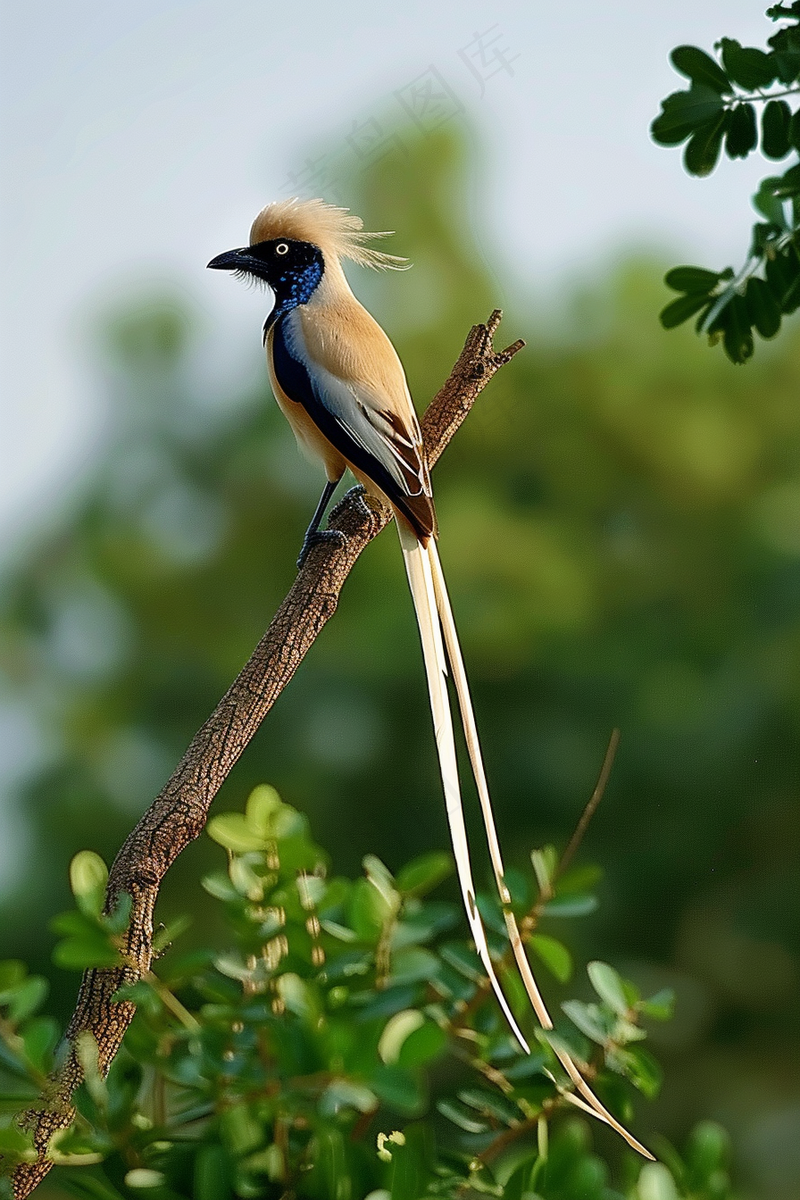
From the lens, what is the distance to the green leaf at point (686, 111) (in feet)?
2.43

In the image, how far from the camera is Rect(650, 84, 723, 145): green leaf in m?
0.74

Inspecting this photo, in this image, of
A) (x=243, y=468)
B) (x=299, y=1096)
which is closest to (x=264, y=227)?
(x=299, y=1096)

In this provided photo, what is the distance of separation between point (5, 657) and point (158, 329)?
0.92 m

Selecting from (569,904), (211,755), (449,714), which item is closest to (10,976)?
(569,904)

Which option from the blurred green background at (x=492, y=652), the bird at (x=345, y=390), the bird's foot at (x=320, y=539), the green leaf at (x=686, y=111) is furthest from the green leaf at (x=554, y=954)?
the blurred green background at (x=492, y=652)

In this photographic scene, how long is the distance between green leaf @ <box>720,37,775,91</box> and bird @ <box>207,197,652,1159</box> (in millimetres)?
418

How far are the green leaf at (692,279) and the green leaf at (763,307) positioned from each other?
31mm

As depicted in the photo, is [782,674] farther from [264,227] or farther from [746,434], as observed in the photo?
[264,227]

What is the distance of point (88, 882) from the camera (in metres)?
0.48

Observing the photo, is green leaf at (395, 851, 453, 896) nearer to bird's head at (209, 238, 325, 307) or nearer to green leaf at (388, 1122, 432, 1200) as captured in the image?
green leaf at (388, 1122, 432, 1200)

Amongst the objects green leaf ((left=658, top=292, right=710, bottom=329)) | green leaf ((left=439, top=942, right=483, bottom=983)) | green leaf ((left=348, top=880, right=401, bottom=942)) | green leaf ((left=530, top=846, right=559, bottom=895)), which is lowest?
green leaf ((left=530, top=846, right=559, bottom=895))

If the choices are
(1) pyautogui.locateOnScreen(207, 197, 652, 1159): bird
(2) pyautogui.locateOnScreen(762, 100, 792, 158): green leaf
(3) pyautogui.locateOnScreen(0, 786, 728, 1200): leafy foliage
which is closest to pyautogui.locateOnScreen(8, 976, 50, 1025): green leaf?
(3) pyautogui.locateOnScreen(0, 786, 728, 1200): leafy foliage

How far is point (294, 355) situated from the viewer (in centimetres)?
109

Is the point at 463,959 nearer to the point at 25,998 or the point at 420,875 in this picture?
the point at 420,875
